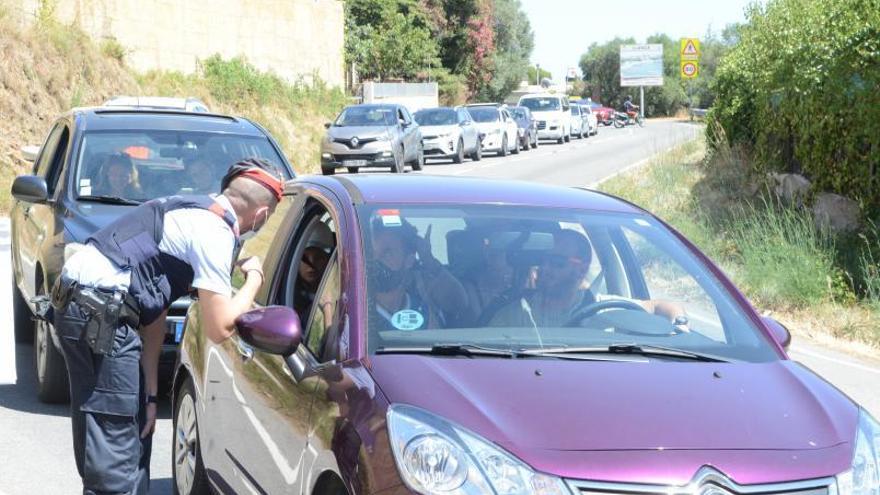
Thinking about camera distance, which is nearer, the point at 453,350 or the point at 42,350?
the point at 453,350

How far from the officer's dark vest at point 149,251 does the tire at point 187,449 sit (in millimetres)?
985

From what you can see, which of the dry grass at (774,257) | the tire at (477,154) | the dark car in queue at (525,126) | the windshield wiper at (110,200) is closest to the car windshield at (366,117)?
the tire at (477,154)

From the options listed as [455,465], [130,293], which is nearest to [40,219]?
[130,293]

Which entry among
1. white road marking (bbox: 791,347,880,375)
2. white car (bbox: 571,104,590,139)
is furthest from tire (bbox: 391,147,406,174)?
white car (bbox: 571,104,590,139)

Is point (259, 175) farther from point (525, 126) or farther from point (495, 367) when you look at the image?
point (525, 126)

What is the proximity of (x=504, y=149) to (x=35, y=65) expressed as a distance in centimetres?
1783

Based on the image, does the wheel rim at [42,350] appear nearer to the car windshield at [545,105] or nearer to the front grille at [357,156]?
the front grille at [357,156]

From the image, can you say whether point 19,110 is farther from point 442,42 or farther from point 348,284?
point 442,42

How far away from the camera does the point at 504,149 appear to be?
42.7 metres

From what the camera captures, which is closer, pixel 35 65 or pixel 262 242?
pixel 262 242

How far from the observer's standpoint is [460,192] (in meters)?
5.50

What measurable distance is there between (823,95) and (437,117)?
22796 millimetres

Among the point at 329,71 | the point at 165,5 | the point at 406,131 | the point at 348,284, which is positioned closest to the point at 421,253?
the point at 348,284

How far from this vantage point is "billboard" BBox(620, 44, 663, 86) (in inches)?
3591
